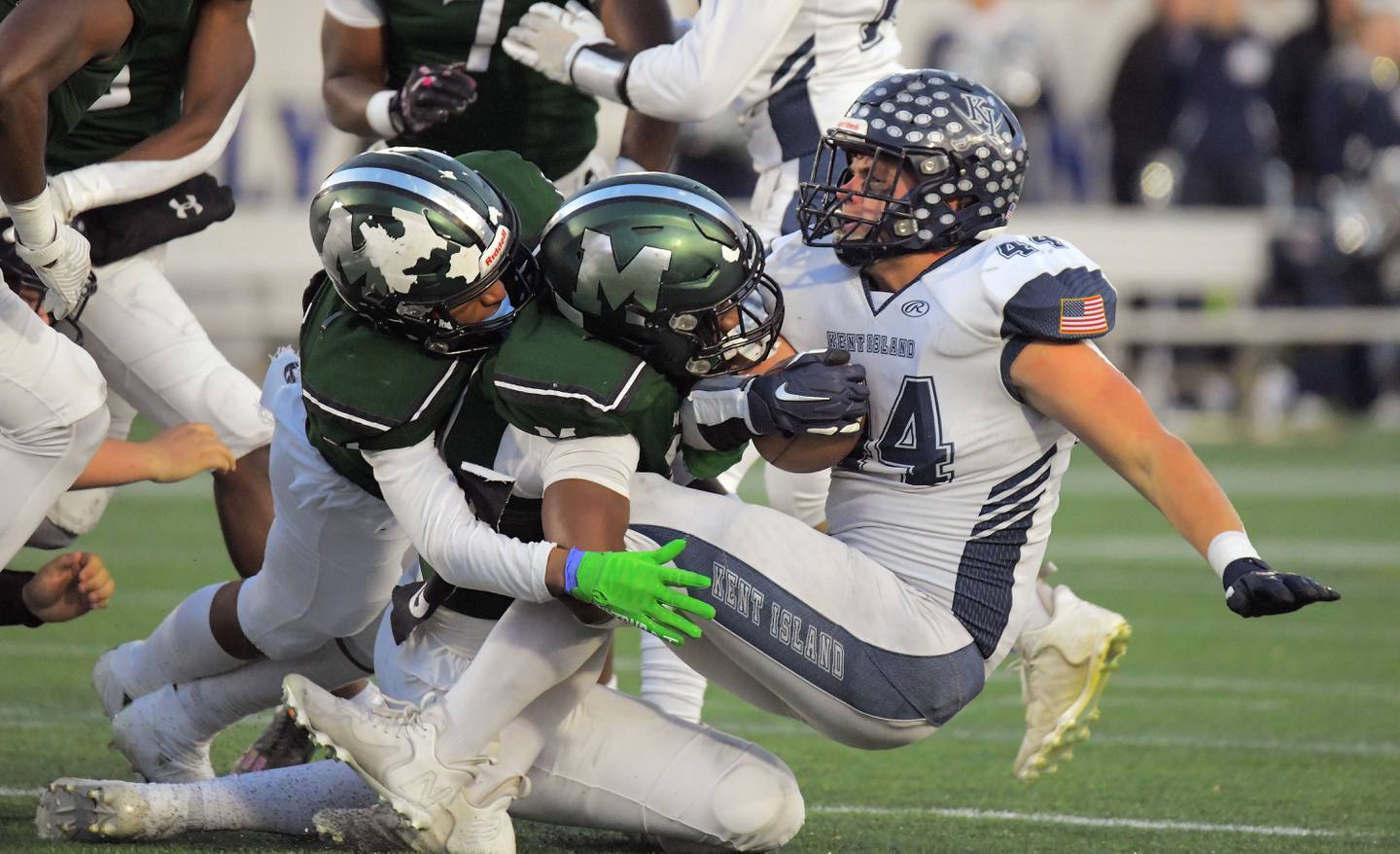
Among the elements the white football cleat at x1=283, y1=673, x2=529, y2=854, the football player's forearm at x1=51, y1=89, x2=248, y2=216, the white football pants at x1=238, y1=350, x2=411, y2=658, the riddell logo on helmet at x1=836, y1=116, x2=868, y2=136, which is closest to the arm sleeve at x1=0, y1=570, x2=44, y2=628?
the white football pants at x1=238, y1=350, x2=411, y2=658

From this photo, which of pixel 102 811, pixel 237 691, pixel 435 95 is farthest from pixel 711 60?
pixel 102 811

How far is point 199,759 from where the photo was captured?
396 centimetres

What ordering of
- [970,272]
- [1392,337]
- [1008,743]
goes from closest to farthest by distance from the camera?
[970,272] < [1008,743] < [1392,337]

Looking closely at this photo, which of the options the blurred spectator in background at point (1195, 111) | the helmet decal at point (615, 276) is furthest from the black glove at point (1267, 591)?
the blurred spectator in background at point (1195, 111)

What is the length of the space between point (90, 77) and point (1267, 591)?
2388mm

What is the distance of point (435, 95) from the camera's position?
4.35m

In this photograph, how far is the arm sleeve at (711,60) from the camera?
4422 millimetres

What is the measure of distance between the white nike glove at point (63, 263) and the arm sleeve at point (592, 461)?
1166 millimetres

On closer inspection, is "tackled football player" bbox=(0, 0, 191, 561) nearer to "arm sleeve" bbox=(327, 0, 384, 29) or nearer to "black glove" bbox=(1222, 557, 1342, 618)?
"arm sleeve" bbox=(327, 0, 384, 29)

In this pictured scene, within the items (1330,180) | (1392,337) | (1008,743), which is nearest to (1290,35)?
(1330,180)

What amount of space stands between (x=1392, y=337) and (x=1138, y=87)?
225cm

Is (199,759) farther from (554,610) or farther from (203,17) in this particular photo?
(203,17)

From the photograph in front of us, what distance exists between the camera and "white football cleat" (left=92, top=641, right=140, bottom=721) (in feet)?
13.5

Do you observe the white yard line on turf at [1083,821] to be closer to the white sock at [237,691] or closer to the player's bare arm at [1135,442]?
the player's bare arm at [1135,442]
